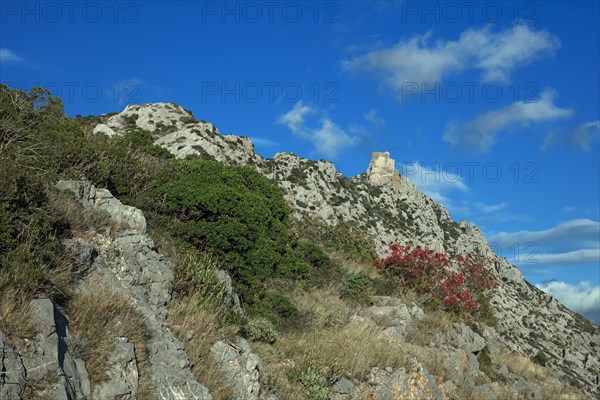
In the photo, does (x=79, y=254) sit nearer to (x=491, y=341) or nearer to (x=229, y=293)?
(x=229, y=293)

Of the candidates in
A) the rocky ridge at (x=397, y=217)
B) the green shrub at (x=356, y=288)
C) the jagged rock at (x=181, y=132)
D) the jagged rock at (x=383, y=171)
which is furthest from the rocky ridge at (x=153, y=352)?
the jagged rock at (x=383, y=171)

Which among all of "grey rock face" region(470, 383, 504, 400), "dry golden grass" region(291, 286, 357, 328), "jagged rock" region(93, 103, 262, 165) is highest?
"jagged rock" region(93, 103, 262, 165)

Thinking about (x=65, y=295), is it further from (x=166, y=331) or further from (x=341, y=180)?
(x=341, y=180)

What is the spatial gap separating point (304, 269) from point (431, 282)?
726 centimetres

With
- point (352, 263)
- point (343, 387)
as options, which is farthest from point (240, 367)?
point (352, 263)

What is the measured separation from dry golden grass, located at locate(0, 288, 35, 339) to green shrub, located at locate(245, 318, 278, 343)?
5.11m

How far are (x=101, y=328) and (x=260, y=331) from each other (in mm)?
4302

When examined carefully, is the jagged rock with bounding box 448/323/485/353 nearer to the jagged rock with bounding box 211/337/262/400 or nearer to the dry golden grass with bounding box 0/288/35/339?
the jagged rock with bounding box 211/337/262/400

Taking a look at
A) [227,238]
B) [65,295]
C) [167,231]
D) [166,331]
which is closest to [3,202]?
[65,295]

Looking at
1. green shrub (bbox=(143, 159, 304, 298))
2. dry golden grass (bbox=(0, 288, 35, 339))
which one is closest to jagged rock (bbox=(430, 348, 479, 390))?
green shrub (bbox=(143, 159, 304, 298))

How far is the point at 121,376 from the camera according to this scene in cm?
671

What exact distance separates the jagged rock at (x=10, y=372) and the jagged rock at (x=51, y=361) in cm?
12

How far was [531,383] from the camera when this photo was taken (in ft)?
57.3

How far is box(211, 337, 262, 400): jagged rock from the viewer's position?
8436 mm
